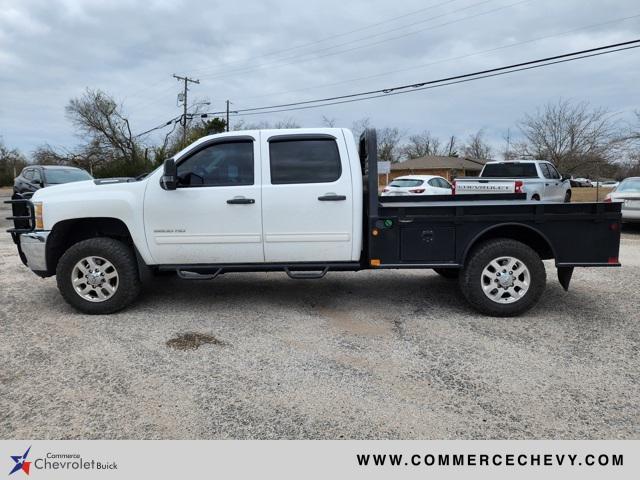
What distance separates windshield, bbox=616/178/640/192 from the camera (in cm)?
1156

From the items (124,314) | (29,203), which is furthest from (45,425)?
(29,203)

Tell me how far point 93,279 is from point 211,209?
146 centimetres

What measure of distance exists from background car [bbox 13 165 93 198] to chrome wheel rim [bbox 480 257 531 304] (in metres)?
12.0

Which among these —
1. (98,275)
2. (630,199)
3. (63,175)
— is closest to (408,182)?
(630,199)

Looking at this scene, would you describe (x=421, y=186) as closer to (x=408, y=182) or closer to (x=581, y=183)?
(x=408, y=182)

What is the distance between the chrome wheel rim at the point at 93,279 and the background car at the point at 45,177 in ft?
31.0

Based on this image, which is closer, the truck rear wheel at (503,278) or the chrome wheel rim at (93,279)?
the truck rear wheel at (503,278)

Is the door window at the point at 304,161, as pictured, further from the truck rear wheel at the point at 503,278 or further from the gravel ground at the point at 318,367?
the truck rear wheel at the point at 503,278

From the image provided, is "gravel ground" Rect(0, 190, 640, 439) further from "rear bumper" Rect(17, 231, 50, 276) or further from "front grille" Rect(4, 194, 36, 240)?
"front grille" Rect(4, 194, 36, 240)

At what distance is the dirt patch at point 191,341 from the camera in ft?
14.1

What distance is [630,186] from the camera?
11.7 meters

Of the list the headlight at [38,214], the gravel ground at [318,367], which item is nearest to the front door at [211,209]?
the gravel ground at [318,367]

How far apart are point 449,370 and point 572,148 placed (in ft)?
138
